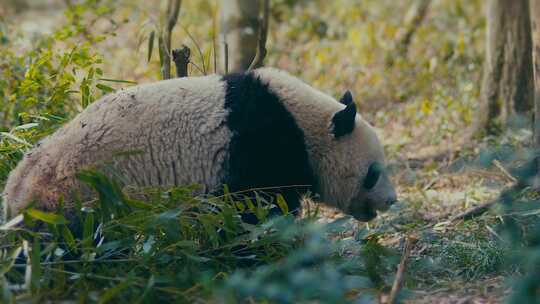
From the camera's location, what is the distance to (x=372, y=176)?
203 inches

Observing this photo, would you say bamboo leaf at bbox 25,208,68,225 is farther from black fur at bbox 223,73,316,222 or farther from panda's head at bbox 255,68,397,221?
panda's head at bbox 255,68,397,221

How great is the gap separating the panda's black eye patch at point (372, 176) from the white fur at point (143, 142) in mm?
1112

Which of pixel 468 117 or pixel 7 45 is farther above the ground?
pixel 7 45

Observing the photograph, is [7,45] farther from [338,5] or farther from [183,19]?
[338,5]

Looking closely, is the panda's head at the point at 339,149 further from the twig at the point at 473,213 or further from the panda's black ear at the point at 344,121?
the twig at the point at 473,213

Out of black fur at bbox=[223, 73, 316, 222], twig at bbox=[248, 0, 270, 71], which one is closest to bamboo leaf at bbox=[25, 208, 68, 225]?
black fur at bbox=[223, 73, 316, 222]

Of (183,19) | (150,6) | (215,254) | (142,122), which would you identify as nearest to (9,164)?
(142,122)

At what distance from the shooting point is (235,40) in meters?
8.04

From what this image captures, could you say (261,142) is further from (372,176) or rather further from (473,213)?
(473,213)

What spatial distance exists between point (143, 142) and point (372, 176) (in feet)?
5.35

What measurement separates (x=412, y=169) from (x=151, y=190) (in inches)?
163

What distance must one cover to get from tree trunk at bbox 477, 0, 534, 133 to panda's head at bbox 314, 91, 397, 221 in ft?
10.0

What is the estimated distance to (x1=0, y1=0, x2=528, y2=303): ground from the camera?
470 centimetres

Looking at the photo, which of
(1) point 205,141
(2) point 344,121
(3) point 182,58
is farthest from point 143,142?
(3) point 182,58
